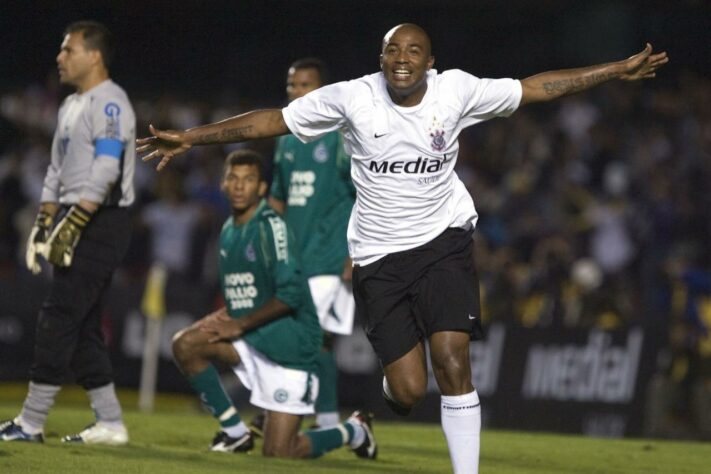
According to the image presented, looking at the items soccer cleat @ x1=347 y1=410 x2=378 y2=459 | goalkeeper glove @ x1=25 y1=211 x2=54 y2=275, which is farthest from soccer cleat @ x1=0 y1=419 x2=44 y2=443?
soccer cleat @ x1=347 y1=410 x2=378 y2=459

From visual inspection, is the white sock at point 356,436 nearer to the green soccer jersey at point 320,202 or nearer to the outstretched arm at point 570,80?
the green soccer jersey at point 320,202

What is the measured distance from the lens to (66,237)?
8969 mm

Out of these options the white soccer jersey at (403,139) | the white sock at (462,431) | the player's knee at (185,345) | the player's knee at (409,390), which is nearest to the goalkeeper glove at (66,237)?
the player's knee at (185,345)

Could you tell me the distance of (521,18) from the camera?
22328 millimetres

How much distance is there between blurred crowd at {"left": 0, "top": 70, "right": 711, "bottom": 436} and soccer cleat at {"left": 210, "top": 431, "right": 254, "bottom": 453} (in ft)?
19.5

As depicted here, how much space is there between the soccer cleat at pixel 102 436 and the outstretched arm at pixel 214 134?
245cm

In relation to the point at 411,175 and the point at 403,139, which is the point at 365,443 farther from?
the point at 403,139

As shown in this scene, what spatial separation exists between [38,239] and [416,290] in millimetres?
2849

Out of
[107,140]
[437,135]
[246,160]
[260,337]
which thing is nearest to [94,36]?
[107,140]

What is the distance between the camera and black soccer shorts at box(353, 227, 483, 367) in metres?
7.57

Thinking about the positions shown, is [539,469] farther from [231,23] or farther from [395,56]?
[231,23]

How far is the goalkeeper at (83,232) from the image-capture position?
906cm

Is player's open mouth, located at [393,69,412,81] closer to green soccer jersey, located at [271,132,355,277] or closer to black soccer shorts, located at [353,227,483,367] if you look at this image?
black soccer shorts, located at [353,227,483,367]

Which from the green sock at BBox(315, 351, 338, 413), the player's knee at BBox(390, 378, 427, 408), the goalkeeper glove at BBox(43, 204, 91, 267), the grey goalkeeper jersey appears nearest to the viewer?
the player's knee at BBox(390, 378, 427, 408)
